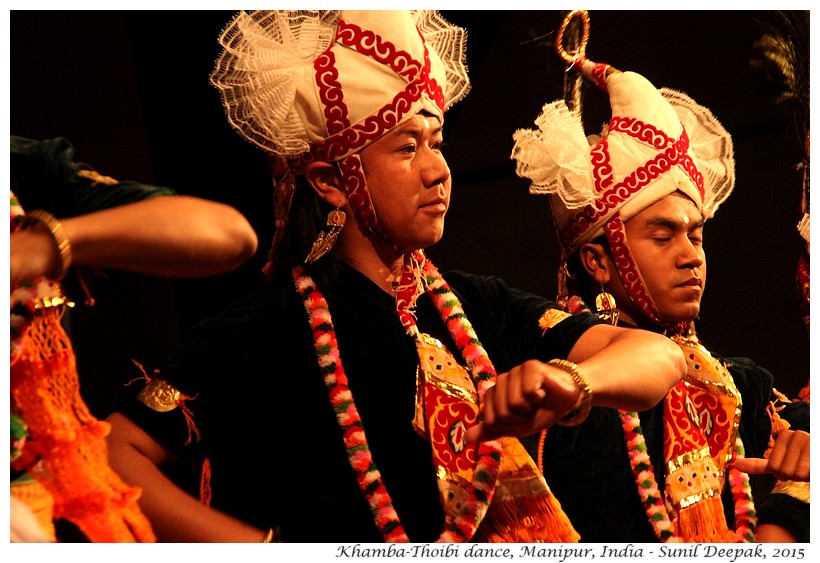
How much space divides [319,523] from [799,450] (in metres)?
1.06

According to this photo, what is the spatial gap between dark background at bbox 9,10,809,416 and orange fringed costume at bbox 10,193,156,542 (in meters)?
0.14

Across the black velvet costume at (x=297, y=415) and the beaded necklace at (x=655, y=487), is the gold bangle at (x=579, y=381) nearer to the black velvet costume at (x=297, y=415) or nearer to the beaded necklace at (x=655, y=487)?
the black velvet costume at (x=297, y=415)

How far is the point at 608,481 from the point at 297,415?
0.70m

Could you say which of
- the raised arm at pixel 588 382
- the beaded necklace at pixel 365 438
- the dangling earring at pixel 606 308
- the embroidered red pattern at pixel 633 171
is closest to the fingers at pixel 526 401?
the raised arm at pixel 588 382

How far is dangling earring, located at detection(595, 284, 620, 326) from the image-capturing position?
2.85m

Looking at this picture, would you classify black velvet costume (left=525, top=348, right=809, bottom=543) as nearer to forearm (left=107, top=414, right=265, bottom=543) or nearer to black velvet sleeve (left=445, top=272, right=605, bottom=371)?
black velvet sleeve (left=445, top=272, right=605, bottom=371)

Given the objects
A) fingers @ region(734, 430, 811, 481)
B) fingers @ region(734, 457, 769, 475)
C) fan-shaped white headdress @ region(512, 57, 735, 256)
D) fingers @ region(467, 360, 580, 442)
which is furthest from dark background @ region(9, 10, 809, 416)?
fingers @ region(467, 360, 580, 442)

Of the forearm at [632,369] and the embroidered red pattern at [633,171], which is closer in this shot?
the forearm at [632,369]

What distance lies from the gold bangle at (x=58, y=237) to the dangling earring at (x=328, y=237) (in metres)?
0.56

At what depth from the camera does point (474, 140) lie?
2.84m

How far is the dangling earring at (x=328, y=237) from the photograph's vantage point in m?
2.45

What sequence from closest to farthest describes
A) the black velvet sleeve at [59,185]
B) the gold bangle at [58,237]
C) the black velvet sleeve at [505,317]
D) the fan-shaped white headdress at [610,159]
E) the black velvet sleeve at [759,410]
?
the gold bangle at [58,237] → the black velvet sleeve at [59,185] → the black velvet sleeve at [505,317] → the fan-shaped white headdress at [610,159] → the black velvet sleeve at [759,410]

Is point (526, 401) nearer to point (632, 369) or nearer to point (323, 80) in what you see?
point (632, 369)
